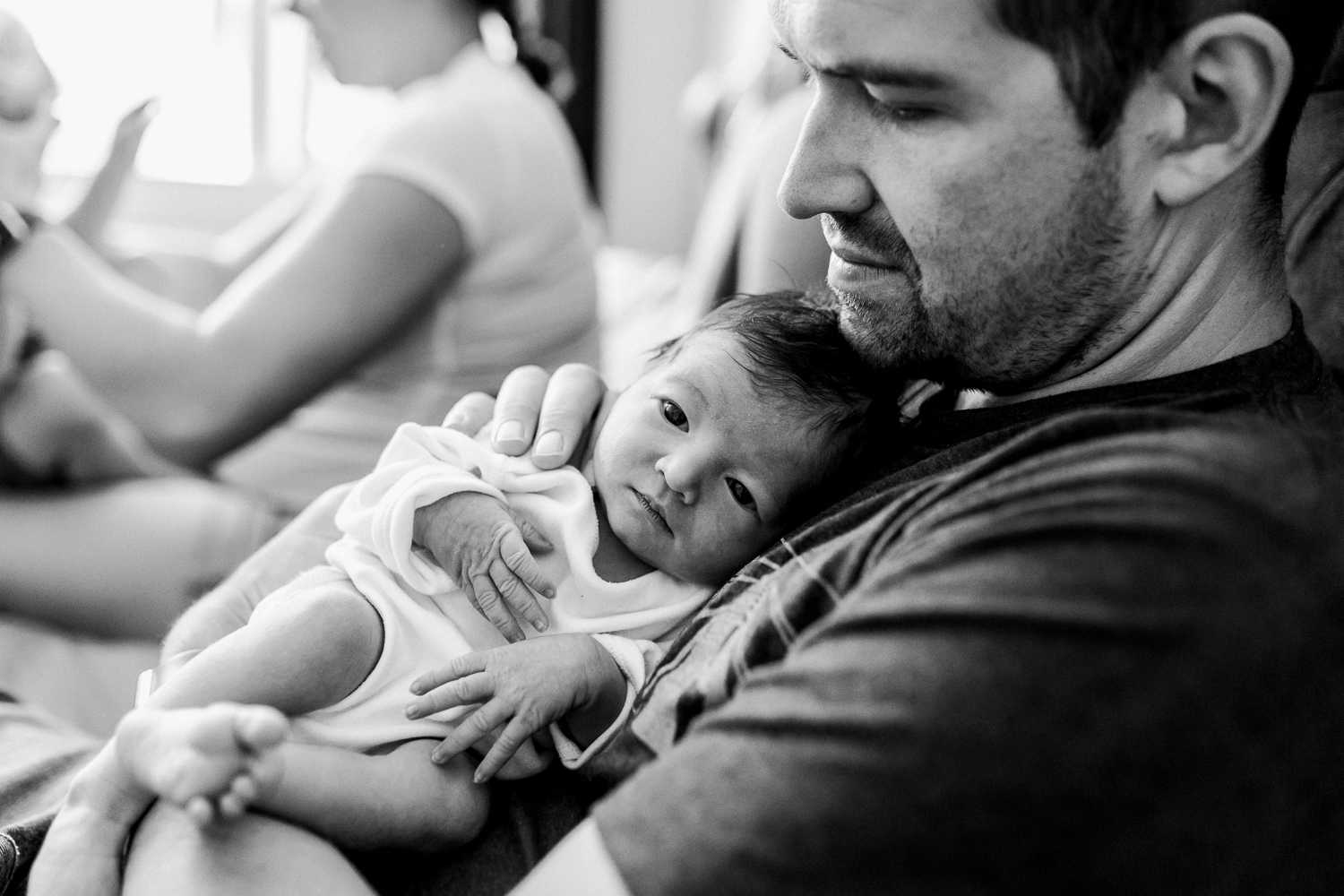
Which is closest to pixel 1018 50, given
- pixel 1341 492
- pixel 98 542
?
pixel 1341 492

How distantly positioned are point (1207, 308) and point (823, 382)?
326 mm

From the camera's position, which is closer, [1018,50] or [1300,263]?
[1018,50]

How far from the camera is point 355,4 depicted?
2105mm

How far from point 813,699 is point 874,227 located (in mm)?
453

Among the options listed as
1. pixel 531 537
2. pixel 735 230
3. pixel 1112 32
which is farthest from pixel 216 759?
pixel 735 230

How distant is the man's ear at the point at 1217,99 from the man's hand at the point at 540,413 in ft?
1.79

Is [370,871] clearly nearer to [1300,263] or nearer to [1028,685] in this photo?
[1028,685]

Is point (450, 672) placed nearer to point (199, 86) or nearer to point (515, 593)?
point (515, 593)

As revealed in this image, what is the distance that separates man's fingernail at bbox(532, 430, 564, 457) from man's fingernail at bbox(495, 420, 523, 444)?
0.02 metres

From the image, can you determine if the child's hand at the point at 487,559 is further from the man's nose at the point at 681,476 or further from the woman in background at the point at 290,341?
the woman in background at the point at 290,341

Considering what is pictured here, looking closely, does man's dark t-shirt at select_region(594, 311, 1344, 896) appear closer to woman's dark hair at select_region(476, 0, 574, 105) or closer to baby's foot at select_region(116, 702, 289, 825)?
baby's foot at select_region(116, 702, 289, 825)

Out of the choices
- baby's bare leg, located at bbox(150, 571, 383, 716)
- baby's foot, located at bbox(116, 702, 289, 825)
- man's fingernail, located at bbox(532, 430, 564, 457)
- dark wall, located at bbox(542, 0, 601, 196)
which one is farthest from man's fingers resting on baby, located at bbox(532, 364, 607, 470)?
dark wall, located at bbox(542, 0, 601, 196)

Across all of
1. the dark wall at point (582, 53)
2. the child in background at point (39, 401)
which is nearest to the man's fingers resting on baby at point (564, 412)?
the child in background at point (39, 401)

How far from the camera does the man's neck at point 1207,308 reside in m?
0.99
